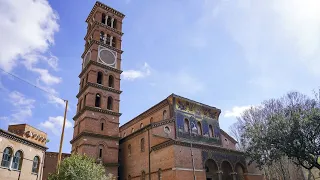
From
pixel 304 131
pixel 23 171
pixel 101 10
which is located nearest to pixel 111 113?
pixel 23 171

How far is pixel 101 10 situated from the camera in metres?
37.2

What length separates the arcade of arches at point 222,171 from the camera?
2692cm

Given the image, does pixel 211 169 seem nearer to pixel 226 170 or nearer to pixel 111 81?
pixel 226 170

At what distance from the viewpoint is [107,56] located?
112 ft

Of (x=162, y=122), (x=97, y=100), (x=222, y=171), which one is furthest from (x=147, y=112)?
(x=222, y=171)

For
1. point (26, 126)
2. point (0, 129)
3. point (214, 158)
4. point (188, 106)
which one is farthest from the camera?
point (188, 106)

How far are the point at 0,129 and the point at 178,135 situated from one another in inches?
683

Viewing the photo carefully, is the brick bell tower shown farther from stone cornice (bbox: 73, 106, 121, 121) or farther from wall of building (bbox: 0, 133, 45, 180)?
wall of building (bbox: 0, 133, 45, 180)

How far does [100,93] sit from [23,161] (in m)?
12.0

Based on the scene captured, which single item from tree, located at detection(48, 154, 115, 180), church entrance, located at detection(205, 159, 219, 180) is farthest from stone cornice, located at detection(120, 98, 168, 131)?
tree, located at detection(48, 154, 115, 180)

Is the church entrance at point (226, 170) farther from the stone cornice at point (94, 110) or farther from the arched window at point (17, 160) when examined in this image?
the arched window at point (17, 160)

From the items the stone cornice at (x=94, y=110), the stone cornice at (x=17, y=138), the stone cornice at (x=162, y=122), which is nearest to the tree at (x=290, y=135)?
the stone cornice at (x=162, y=122)

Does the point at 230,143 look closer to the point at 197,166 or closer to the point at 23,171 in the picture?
the point at 197,166

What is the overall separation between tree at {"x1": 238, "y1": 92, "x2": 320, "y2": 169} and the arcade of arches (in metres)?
2.33
